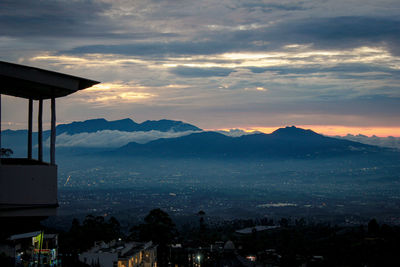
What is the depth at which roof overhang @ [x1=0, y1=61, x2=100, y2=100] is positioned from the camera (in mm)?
9053

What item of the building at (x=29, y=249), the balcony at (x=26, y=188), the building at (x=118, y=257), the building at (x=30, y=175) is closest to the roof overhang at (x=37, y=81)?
the building at (x=30, y=175)

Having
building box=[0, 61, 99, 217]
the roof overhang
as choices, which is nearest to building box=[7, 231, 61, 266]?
the roof overhang

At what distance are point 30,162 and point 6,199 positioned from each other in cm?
163

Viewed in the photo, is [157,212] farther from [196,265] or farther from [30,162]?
[30,162]

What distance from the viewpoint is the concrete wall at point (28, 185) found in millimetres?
8828

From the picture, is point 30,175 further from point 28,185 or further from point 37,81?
point 37,81

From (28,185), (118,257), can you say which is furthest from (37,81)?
(118,257)

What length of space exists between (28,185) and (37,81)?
4.96 ft

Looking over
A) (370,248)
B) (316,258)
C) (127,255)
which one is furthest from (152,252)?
(370,248)

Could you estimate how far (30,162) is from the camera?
10406mm

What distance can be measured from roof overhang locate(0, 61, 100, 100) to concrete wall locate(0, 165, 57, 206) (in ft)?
4.06

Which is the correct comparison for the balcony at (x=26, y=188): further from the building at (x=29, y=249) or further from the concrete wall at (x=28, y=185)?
the building at (x=29, y=249)

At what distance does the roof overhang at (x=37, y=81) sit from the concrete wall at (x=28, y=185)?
4.06 feet

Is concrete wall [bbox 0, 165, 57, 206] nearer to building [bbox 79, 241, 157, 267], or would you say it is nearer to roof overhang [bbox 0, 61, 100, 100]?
roof overhang [bbox 0, 61, 100, 100]
